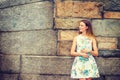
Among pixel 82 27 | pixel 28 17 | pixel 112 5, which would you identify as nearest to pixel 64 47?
pixel 82 27

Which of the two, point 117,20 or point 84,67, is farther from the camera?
point 117,20

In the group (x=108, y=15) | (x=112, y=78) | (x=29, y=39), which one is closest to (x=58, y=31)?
(x=29, y=39)

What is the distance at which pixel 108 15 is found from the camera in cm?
582

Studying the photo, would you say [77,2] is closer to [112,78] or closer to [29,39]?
[29,39]

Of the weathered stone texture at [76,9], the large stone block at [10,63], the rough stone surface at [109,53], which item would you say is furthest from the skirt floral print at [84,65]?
the large stone block at [10,63]

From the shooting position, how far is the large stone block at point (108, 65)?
5816mm

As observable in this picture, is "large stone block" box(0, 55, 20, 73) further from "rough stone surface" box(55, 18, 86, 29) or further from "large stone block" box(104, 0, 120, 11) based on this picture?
"large stone block" box(104, 0, 120, 11)

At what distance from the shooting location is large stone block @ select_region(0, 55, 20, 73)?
6041 millimetres

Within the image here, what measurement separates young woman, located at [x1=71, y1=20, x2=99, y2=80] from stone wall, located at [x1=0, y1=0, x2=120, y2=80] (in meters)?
0.30

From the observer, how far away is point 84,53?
17.5 ft

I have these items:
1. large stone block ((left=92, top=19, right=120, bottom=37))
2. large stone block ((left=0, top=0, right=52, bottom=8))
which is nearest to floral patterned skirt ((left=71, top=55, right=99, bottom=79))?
large stone block ((left=92, top=19, right=120, bottom=37))

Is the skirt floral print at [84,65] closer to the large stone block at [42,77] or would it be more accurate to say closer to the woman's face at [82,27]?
the woman's face at [82,27]

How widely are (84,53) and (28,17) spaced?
145cm

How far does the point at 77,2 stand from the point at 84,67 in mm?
1259
